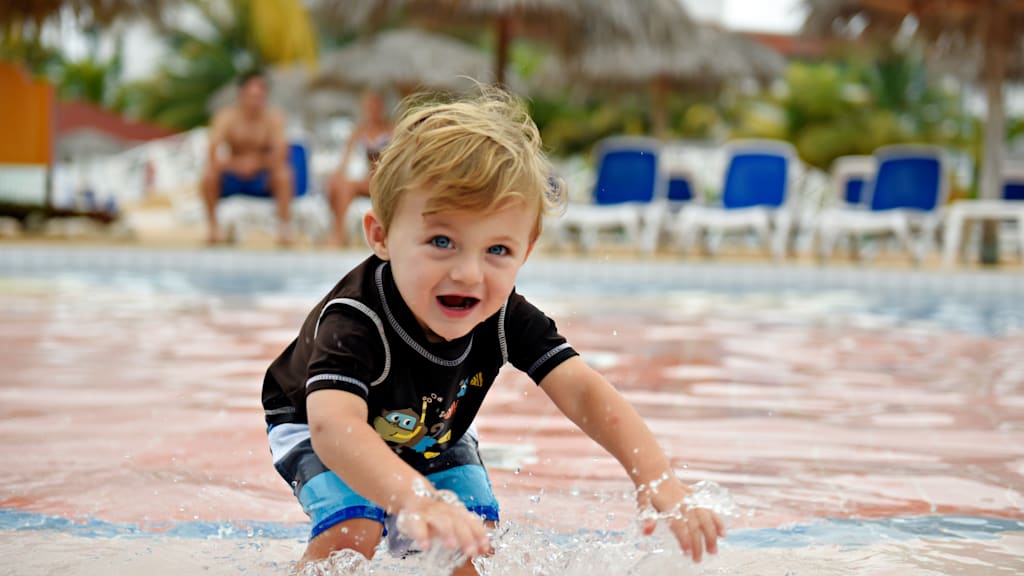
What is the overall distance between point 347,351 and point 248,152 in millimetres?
10761

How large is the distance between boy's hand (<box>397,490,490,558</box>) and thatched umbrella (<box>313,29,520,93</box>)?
17.3 m

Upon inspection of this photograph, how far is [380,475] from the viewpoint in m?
1.67

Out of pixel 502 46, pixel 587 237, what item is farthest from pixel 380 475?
pixel 502 46

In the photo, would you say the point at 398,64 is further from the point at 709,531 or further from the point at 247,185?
the point at 709,531

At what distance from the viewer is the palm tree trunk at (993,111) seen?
1258cm

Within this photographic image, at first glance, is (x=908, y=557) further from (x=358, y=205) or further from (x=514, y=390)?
(x=358, y=205)

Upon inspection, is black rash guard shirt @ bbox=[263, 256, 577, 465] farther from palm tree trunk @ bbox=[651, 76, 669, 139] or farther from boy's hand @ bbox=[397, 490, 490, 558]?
palm tree trunk @ bbox=[651, 76, 669, 139]

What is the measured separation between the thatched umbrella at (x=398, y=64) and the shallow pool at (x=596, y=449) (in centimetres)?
1218

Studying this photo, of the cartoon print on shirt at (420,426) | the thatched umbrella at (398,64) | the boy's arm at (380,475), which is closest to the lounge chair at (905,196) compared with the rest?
the thatched umbrella at (398,64)

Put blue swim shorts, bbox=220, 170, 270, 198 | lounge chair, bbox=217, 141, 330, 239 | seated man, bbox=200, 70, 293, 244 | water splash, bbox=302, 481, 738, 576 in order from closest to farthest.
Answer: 1. water splash, bbox=302, 481, 738, 576
2. seated man, bbox=200, 70, 293, 244
3. blue swim shorts, bbox=220, 170, 270, 198
4. lounge chair, bbox=217, 141, 330, 239

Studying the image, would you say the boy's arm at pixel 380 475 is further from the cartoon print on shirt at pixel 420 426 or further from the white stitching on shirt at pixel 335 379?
the cartoon print on shirt at pixel 420 426

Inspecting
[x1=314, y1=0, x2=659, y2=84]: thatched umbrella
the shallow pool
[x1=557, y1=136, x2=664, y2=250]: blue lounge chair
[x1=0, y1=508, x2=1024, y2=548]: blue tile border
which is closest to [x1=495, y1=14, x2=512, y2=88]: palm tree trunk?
[x1=314, y1=0, x2=659, y2=84]: thatched umbrella

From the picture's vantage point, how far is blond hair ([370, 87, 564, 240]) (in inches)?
70.7

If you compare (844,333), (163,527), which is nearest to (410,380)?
(163,527)
